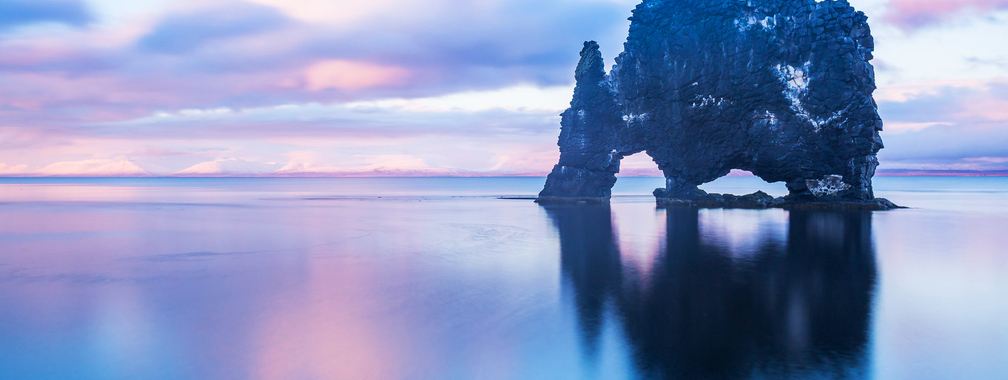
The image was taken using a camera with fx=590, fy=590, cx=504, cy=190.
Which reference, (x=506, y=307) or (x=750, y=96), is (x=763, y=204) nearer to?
(x=750, y=96)

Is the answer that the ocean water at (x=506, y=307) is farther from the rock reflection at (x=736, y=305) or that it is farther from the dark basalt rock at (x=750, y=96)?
the dark basalt rock at (x=750, y=96)

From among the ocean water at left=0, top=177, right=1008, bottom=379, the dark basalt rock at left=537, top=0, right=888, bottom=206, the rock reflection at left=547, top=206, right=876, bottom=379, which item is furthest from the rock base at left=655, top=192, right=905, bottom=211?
the rock reflection at left=547, top=206, right=876, bottom=379

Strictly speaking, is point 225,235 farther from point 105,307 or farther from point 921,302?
point 921,302

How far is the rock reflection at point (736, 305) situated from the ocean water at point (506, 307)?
88mm

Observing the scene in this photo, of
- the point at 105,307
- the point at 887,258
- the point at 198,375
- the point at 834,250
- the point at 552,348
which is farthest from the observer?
the point at 834,250

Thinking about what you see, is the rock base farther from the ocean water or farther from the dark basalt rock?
the ocean water

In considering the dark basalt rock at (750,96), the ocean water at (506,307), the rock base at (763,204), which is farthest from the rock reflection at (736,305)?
the dark basalt rock at (750,96)

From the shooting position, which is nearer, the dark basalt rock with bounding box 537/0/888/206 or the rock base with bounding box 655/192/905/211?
the dark basalt rock with bounding box 537/0/888/206

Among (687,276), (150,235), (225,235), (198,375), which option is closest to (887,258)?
(687,276)

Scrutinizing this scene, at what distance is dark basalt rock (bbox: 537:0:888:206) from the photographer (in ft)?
183

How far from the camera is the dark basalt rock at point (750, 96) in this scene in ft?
183

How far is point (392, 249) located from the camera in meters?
32.1

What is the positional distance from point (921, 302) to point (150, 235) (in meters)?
41.8

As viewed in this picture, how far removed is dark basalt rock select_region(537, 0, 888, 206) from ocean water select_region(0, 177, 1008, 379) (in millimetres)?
21149
